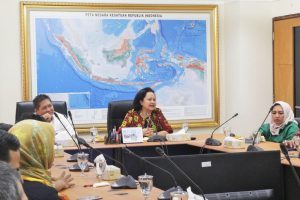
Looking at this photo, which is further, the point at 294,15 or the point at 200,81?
the point at 200,81

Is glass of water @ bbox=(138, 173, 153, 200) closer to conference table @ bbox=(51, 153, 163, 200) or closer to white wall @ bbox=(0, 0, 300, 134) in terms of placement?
conference table @ bbox=(51, 153, 163, 200)

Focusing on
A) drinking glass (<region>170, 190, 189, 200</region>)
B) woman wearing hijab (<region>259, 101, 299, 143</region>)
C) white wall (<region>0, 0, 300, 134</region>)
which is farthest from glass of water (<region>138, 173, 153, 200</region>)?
white wall (<region>0, 0, 300, 134</region>)

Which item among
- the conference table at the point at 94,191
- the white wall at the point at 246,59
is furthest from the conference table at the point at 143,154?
the white wall at the point at 246,59

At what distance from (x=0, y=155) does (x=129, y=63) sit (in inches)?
203

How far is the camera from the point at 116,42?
712 centimetres

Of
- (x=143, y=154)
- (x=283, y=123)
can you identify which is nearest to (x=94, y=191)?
(x=143, y=154)

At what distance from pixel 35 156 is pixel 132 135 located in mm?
2927

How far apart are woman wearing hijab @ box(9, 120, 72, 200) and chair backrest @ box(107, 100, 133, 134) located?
324 cm

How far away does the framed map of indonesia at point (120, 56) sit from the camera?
22.4 ft

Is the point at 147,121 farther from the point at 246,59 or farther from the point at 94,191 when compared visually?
the point at 94,191

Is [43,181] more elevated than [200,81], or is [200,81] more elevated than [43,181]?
[200,81]

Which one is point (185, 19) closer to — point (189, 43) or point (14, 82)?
point (189, 43)

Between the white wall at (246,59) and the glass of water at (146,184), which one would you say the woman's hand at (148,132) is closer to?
the white wall at (246,59)

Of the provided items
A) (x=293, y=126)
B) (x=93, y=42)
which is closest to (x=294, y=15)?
(x=293, y=126)
